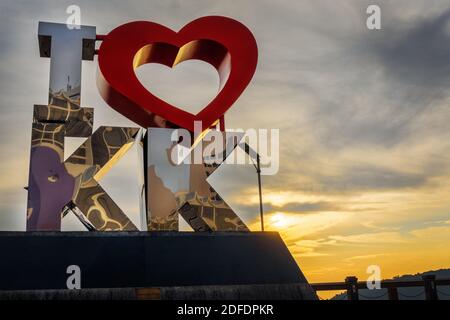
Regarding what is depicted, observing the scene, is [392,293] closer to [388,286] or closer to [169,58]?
[388,286]

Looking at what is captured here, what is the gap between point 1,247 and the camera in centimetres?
1179

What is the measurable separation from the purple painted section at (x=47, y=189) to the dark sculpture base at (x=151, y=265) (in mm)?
618

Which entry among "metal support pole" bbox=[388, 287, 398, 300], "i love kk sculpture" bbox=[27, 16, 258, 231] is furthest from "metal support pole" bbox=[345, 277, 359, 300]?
"i love kk sculpture" bbox=[27, 16, 258, 231]

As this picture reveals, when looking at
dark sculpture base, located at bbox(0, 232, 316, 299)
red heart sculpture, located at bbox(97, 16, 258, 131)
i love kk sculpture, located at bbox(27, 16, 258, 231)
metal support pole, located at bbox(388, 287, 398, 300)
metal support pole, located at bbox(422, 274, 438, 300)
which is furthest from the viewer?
metal support pole, located at bbox(422, 274, 438, 300)

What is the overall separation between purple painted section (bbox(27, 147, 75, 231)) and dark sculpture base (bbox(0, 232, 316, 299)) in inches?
24.3

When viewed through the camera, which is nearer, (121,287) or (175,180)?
(121,287)

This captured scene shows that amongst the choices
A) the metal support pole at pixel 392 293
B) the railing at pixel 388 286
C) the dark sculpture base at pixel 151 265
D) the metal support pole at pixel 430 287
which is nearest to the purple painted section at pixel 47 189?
the dark sculpture base at pixel 151 265

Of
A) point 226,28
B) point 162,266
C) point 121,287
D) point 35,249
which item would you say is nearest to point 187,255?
point 162,266

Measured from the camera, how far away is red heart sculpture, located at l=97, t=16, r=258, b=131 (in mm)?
14430

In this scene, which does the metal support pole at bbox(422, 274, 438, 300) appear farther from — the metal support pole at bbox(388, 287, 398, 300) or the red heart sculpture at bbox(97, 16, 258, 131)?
the red heart sculpture at bbox(97, 16, 258, 131)

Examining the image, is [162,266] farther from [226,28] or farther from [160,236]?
[226,28]
